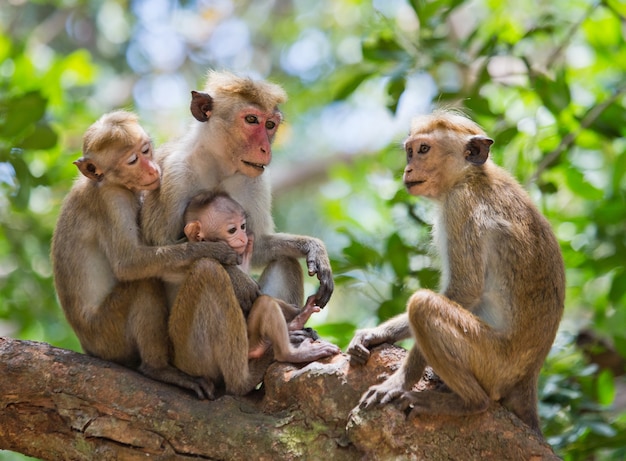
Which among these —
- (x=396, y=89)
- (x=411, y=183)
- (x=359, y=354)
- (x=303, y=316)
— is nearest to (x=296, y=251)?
(x=303, y=316)

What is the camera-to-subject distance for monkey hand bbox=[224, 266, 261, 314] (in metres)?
6.55

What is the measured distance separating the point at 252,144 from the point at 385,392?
2699 mm

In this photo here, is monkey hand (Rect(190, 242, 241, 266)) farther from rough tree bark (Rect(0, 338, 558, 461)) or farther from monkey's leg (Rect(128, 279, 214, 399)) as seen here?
rough tree bark (Rect(0, 338, 558, 461))

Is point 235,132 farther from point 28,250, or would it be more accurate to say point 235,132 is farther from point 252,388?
point 28,250

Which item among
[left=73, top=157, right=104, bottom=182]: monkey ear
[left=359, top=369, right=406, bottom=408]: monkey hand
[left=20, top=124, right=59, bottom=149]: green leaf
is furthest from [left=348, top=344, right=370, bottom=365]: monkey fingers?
[left=20, top=124, right=59, bottom=149]: green leaf

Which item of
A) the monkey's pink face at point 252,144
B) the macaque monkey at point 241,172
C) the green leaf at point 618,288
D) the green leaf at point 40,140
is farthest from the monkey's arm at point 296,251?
the green leaf at point 618,288

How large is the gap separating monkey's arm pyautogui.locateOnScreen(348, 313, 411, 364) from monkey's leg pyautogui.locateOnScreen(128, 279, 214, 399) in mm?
1194

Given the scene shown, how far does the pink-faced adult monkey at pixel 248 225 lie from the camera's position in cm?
621

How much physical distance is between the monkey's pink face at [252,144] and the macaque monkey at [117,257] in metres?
0.79

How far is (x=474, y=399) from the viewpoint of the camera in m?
5.56

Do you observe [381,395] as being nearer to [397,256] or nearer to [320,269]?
[320,269]

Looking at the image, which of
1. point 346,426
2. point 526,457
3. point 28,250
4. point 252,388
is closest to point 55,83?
point 28,250

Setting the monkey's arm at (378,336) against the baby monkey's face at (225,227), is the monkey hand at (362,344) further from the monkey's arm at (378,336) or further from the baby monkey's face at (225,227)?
the baby monkey's face at (225,227)

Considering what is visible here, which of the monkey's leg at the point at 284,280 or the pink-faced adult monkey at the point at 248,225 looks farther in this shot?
the monkey's leg at the point at 284,280
